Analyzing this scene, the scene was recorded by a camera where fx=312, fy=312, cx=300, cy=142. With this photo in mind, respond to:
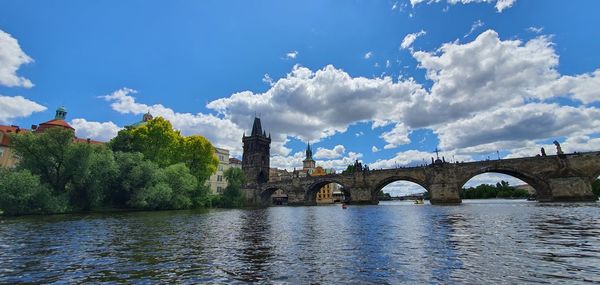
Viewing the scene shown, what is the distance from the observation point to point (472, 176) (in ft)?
204

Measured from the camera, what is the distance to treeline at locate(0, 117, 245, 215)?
1352 inches

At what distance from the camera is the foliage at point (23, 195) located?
1273 inches

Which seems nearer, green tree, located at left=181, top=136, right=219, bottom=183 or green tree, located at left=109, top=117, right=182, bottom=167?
green tree, located at left=109, top=117, right=182, bottom=167

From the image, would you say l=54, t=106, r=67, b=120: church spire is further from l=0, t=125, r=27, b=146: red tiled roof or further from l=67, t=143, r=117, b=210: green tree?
l=67, t=143, r=117, b=210: green tree

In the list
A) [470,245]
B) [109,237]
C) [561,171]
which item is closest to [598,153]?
[561,171]

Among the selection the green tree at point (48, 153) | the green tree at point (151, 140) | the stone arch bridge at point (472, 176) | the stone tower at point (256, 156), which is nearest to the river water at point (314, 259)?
the green tree at point (48, 153)

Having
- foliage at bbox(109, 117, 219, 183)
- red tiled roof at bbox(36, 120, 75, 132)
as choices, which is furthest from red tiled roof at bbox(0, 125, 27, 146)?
foliage at bbox(109, 117, 219, 183)

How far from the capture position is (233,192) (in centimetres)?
7175

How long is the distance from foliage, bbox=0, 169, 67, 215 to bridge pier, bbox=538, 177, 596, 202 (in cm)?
7352

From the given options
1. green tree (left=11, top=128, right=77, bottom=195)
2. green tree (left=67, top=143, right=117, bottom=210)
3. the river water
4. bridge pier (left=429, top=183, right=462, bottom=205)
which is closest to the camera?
the river water

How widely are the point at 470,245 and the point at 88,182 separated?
1722 inches

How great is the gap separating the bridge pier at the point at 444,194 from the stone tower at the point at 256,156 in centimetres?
7302

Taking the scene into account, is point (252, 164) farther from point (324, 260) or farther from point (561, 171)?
point (324, 260)

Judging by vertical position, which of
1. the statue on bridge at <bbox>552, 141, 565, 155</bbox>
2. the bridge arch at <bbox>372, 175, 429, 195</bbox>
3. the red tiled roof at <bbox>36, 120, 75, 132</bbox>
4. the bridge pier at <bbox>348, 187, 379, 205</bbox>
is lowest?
the bridge pier at <bbox>348, 187, 379, 205</bbox>
